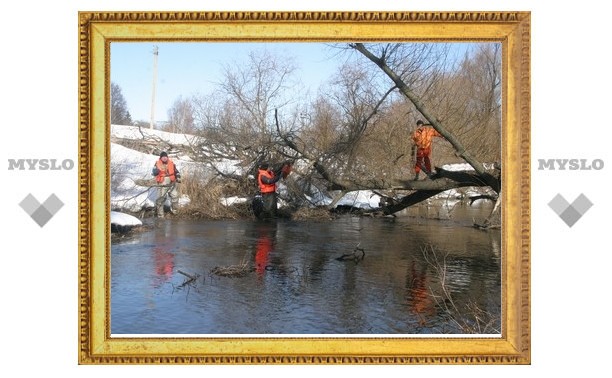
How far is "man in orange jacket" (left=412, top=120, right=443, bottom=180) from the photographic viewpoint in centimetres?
583

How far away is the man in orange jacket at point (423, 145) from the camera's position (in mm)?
5828

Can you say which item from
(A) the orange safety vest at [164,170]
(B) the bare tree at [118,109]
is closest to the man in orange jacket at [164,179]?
(A) the orange safety vest at [164,170]

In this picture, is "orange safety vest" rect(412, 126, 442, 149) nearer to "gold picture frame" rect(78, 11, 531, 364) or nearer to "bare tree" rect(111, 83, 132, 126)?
"gold picture frame" rect(78, 11, 531, 364)

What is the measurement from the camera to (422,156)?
19.9 ft

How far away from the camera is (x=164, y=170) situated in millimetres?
5855

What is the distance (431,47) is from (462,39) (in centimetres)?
36

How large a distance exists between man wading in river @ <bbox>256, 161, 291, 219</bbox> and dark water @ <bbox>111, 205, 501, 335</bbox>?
1.46 ft

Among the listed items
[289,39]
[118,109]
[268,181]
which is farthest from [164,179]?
[289,39]

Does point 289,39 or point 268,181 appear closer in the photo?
point 289,39

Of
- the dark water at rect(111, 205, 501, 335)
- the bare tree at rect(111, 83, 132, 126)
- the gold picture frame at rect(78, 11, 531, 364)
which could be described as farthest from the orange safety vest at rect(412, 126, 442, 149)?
the bare tree at rect(111, 83, 132, 126)

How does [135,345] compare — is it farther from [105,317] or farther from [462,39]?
[462,39]

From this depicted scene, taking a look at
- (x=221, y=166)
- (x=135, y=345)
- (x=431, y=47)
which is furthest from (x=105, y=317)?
(x=431, y=47)

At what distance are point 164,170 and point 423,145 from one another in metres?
2.99
